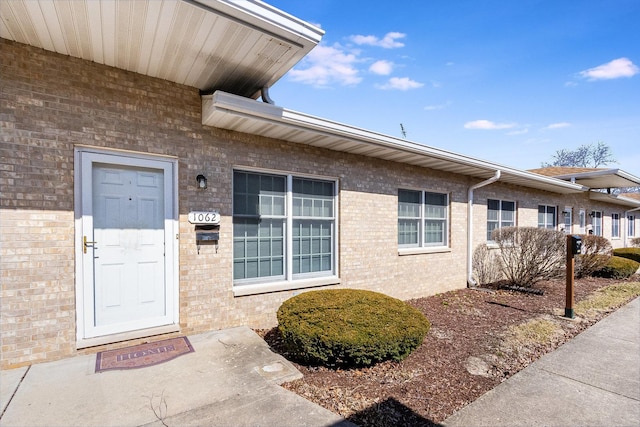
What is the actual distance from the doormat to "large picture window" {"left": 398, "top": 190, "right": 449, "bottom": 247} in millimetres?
4985

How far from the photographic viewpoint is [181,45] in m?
3.45

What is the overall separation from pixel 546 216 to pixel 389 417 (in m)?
12.0

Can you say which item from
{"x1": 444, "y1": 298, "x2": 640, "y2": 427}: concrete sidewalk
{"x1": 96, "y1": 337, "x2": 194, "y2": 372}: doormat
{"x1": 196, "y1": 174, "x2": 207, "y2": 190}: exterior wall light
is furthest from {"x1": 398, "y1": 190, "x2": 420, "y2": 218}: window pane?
{"x1": 96, "y1": 337, "x2": 194, "y2": 372}: doormat

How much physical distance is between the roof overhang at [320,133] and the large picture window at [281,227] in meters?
0.73

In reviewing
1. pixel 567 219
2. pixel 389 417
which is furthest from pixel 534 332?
pixel 567 219

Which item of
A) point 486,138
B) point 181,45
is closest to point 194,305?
point 181,45

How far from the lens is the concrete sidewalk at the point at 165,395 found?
258 centimetres

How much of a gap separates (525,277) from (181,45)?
909 cm

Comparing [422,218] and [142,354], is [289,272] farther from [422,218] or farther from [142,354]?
[422,218]

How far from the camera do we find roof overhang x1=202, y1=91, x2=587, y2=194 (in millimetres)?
4230

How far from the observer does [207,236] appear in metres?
4.54

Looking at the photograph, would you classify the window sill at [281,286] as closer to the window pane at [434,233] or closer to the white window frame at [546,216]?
the window pane at [434,233]

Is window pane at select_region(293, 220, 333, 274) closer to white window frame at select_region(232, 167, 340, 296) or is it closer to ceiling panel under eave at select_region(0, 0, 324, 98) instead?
white window frame at select_region(232, 167, 340, 296)

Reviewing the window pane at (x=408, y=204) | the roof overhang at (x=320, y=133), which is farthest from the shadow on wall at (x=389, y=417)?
the window pane at (x=408, y=204)
